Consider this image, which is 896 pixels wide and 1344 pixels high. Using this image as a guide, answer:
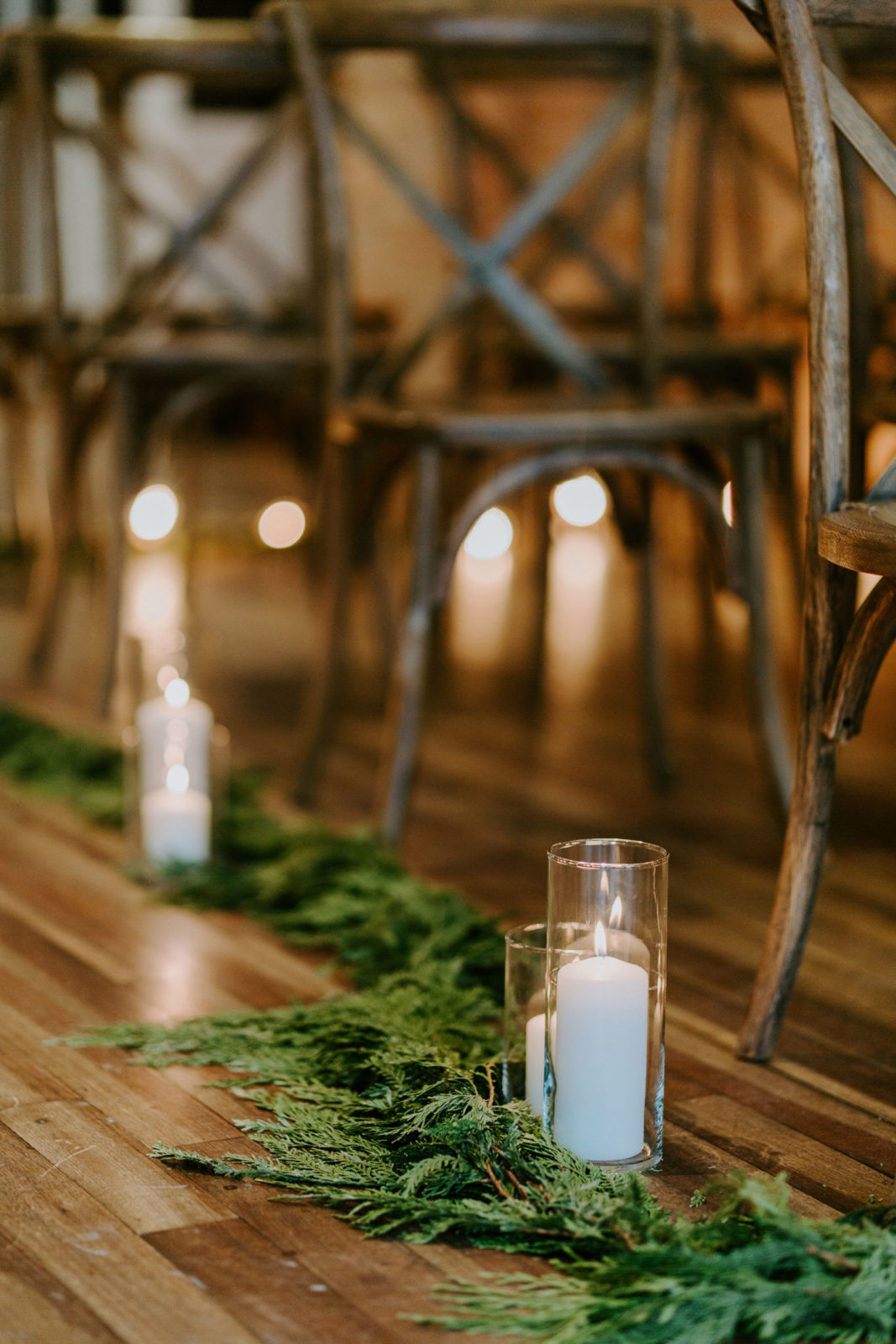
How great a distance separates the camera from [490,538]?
4672 mm

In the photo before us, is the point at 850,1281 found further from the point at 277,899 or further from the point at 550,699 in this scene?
the point at 550,699

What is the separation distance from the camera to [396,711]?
179cm

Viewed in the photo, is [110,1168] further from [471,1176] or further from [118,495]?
[118,495]

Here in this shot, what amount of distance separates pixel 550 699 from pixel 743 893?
105 cm

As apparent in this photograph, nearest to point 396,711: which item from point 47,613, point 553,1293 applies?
point 553,1293

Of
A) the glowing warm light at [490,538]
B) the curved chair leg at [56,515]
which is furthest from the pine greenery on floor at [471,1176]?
the glowing warm light at [490,538]

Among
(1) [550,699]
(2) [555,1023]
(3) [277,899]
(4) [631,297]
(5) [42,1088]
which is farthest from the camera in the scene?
(1) [550,699]

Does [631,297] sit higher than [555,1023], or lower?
higher

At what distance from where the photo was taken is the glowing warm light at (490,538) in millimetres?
4602

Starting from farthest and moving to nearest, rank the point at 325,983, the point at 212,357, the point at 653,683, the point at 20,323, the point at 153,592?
the point at 153,592, the point at 20,323, the point at 212,357, the point at 653,683, the point at 325,983

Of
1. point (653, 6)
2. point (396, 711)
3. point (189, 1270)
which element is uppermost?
point (653, 6)

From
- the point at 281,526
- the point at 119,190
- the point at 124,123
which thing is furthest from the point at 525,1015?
the point at 281,526

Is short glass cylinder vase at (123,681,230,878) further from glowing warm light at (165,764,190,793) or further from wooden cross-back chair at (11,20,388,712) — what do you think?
wooden cross-back chair at (11,20,388,712)

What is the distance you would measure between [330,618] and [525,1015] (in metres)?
0.93
